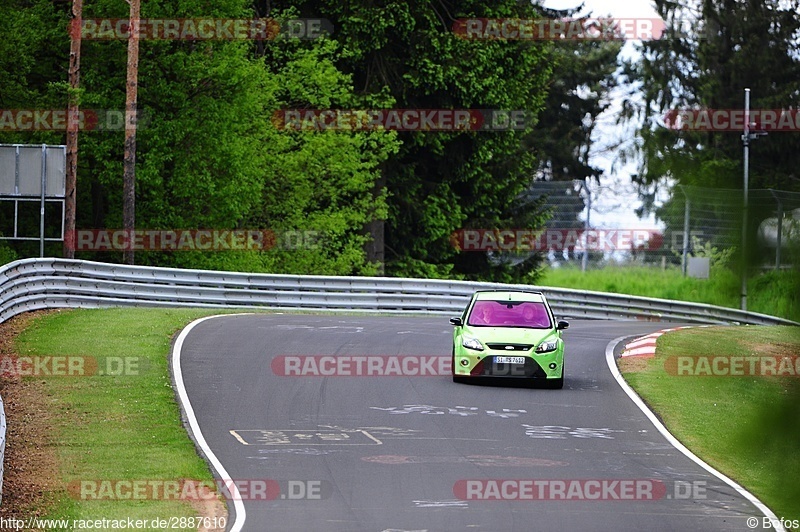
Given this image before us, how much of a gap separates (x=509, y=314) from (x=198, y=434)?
7010 mm

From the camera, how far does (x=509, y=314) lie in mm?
20797

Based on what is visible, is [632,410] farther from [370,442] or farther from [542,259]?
[542,259]

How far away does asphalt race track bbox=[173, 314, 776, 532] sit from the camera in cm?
1165

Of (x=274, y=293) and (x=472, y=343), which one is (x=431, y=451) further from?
(x=274, y=293)

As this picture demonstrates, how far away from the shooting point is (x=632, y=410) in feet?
61.2

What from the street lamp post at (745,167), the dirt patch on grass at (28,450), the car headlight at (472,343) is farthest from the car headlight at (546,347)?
the street lamp post at (745,167)

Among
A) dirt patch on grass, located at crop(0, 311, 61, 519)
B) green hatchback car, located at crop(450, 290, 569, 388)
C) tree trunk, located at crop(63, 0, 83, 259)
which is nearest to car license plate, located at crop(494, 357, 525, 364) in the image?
green hatchback car, located at crop(450, 290, 569, 388)

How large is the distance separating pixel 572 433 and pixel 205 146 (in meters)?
25.6

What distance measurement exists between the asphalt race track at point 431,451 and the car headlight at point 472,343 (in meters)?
0.68

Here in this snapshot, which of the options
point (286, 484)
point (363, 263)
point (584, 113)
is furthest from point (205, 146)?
point (584, 113)

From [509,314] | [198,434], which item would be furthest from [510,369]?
[198,434]

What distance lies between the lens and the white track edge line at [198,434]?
38.2 ft

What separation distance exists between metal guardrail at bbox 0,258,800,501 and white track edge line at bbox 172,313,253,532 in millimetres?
4904

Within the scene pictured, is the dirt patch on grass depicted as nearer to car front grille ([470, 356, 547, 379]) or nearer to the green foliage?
car front grille ([470, 356, 547, 379])
